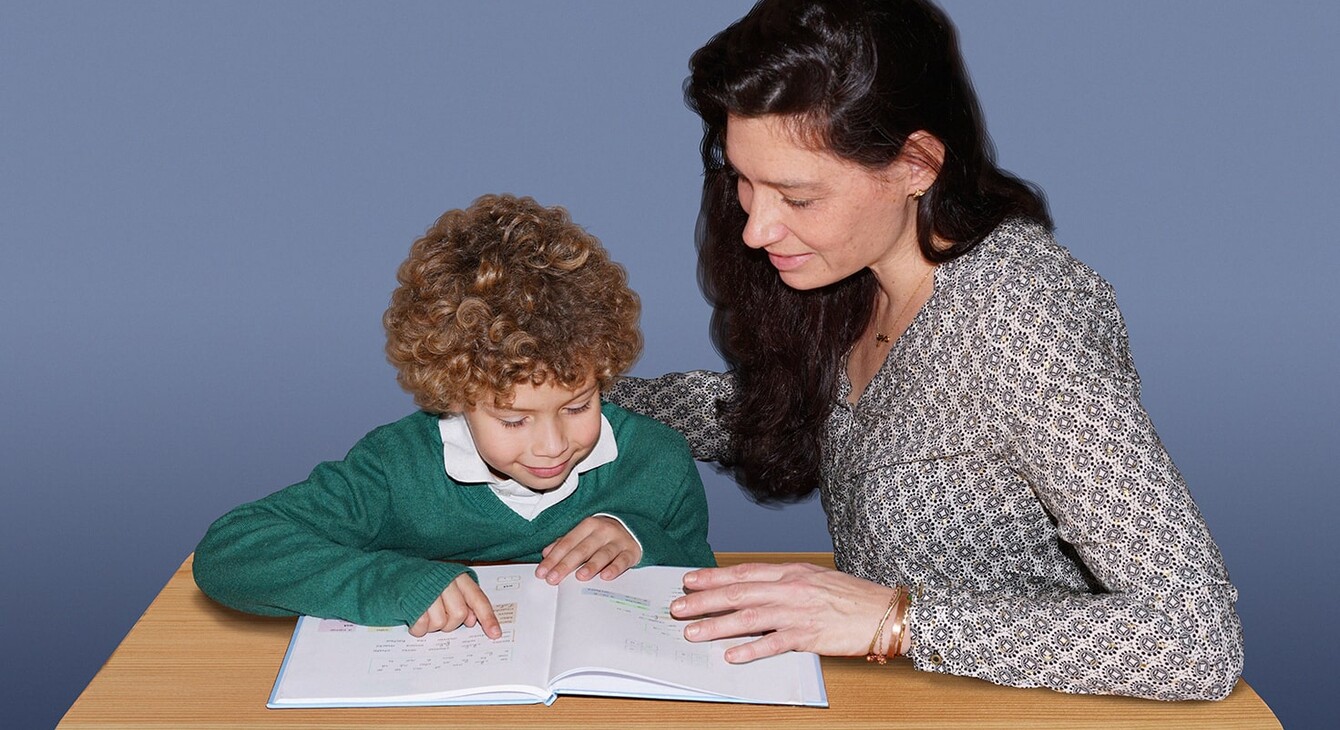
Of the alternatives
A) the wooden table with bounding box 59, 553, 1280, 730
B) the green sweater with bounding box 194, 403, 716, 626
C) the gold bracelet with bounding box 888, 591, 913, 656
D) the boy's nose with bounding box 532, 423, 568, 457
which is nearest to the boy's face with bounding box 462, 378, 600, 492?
the boy's nose with bounding box 532, 423, 568, 457

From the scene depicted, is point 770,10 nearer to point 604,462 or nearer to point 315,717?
point 604,462

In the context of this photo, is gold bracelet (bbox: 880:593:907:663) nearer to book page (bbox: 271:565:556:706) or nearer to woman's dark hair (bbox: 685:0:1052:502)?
book page (bbox: 271:565:556:706)

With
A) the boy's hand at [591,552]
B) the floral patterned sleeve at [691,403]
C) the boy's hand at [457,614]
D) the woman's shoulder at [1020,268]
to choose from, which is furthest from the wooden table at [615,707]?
the floral patterned sleeve at [691,403]

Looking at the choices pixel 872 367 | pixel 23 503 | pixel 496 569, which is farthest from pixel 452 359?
pixel 23 503

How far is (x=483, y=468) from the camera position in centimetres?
193

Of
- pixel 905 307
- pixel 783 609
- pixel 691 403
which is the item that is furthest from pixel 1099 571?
pixel 691 403

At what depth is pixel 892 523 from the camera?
1.90 metres

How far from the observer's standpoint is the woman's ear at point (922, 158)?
1.82 meters

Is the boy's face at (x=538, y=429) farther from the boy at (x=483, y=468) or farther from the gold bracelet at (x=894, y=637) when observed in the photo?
the gold bracelet at (x=894, y=637)

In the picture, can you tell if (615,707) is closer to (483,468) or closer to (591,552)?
(591,552)

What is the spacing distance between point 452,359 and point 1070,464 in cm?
68

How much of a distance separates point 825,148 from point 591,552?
0.53 meters

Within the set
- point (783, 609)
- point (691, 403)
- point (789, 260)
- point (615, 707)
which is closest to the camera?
point (615, 707)

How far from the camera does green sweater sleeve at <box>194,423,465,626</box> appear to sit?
1679mm
